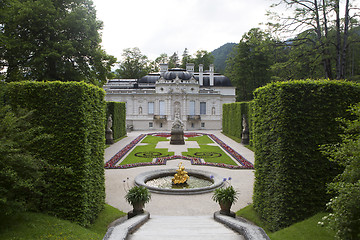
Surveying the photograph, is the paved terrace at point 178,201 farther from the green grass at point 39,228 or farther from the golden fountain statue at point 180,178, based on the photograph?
the green grass at point 39,228

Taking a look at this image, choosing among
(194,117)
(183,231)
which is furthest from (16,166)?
(194,117)

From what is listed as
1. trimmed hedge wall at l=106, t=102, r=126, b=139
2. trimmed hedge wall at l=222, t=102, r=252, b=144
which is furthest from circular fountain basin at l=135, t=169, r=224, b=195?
trimmed hedge wall at l=106, t=102, r=126, b=139

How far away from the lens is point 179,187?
1106cm

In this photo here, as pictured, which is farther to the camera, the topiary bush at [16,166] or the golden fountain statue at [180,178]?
the golden fountain statue at [180,178]

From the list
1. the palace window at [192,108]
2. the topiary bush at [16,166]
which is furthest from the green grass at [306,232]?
the palace window at [192,108]

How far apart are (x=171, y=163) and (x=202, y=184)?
4.87 meters

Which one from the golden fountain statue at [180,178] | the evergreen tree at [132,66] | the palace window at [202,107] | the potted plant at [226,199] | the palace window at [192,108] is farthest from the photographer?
the evergreen tree at [132,66]

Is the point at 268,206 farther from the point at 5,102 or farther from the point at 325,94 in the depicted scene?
the point at 5,102

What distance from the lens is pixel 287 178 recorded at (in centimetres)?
643

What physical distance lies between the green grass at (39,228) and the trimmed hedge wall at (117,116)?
21278 mm

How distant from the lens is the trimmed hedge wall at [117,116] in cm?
2712

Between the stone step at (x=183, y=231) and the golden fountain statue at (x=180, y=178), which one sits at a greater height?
the stone step at (x=183, y=231)

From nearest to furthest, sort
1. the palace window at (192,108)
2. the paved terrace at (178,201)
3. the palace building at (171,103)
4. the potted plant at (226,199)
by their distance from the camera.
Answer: the potted plant at (226,199) → the paved terrace at (178,201) → the palace building at (171,103) → the palace window at (192,108)

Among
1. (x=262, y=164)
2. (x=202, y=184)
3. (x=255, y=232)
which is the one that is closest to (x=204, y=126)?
(x=202, y=184)
